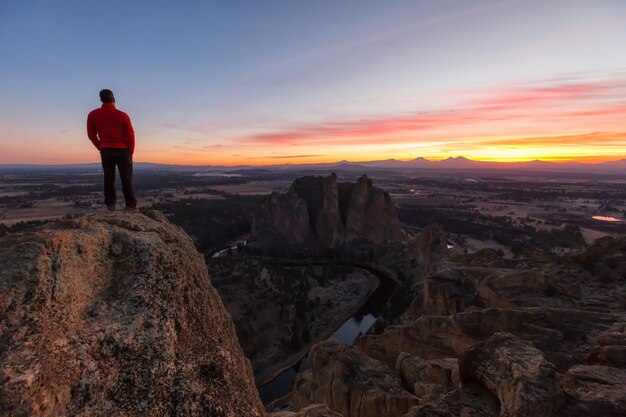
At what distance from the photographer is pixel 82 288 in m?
4.07

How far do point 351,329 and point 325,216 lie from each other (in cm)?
3370

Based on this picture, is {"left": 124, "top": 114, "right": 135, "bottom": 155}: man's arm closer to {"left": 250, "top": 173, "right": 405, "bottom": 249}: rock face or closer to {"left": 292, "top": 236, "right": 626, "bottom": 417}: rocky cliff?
{"left": 292, "top": 236, "right": 626, "bottom": 417}: rocky cliff

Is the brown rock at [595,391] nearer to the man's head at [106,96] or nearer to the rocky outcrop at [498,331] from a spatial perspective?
the rocky outcrop at [498,331]

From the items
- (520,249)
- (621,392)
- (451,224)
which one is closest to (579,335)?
(621,392)

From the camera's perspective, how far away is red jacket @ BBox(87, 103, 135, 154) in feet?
19.9

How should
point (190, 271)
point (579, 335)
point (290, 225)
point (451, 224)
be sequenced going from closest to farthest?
point (190, 271), point (579, 335), point (290, 225), point (451, 224)

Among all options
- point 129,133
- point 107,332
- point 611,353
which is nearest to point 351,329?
point 611,353

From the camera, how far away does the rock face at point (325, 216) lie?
2724 inches

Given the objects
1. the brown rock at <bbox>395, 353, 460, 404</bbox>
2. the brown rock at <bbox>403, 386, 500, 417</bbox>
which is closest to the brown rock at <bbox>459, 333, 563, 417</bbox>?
the brown rock at <bbox>403, 386, 500, 417</bbox>

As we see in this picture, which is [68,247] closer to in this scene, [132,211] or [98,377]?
[98,377]

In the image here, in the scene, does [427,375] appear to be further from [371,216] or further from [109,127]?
[371,216]

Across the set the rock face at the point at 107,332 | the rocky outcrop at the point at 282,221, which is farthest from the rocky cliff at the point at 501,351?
the rocky outcrop at the point at 282,221

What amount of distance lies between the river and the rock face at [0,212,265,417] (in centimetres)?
2643

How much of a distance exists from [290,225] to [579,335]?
214 ft
